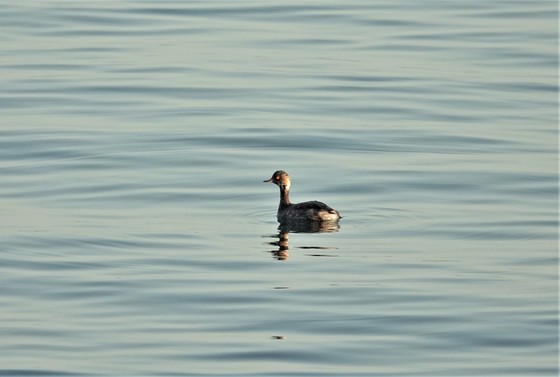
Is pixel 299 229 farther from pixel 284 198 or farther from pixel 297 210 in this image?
pixel 284 198

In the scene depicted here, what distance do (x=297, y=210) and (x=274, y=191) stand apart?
2.24 metres

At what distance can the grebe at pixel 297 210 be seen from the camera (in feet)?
52.0

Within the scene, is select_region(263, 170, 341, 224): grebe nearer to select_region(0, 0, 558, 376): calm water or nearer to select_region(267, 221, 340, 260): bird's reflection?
select_region(267, 221, 340, 260): bird's reflection

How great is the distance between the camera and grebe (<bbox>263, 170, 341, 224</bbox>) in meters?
15.8

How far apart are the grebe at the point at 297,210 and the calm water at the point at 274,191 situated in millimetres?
238

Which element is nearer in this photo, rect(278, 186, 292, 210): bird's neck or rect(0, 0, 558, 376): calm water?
rect(0, 0, 558, 376): calm water

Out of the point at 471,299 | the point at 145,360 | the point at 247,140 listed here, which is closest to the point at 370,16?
the point at 247,140

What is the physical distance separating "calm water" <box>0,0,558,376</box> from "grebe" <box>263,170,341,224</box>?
0.24m

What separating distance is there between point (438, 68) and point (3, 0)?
12.0 metres

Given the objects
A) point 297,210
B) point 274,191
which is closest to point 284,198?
point 297,210

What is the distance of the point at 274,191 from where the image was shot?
18.5 metres

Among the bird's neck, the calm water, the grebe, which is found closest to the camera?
the calm water

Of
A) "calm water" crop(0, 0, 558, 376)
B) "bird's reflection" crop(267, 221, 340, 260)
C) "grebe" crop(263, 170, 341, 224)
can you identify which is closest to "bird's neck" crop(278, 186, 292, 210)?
"grebe" crop(263, 170, 341, 224)

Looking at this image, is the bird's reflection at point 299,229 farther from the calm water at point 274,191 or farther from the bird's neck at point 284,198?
the bird's neck at point 284,198
